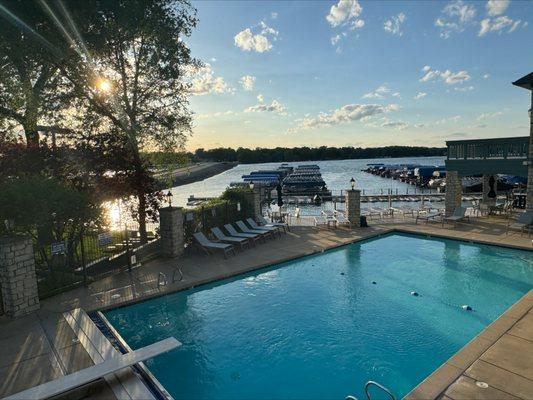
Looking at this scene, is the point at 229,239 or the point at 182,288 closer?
the point at 182,288

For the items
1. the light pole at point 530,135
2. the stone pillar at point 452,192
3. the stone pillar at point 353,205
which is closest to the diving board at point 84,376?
the stone pillar at point 353,205

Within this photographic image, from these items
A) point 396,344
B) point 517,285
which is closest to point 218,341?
point 396,344

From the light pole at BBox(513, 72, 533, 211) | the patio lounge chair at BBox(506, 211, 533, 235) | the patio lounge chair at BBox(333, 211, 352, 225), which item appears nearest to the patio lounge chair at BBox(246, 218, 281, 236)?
the patio lounge chair at BBox(333, 211, 352, 225)

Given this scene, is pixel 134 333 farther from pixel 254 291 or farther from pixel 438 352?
pixel 438 352

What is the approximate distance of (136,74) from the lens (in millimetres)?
15328

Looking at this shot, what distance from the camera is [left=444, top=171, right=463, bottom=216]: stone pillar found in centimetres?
1869

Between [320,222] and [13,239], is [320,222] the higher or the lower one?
the lower one

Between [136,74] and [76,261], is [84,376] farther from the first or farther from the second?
[136,74]

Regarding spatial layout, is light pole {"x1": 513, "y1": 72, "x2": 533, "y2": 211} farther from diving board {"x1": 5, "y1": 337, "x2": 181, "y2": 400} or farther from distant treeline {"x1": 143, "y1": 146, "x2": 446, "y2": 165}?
distant treeline {"x1": 143, "y1": 146, "x2": 446, "y2": 165}

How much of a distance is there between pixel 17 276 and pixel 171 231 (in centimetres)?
542

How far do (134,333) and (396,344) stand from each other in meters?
6.04

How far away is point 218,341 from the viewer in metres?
7.83

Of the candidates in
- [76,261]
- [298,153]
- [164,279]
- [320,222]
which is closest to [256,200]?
[320,222]

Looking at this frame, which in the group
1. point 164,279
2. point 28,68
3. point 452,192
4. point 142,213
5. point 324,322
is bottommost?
point 324,322
